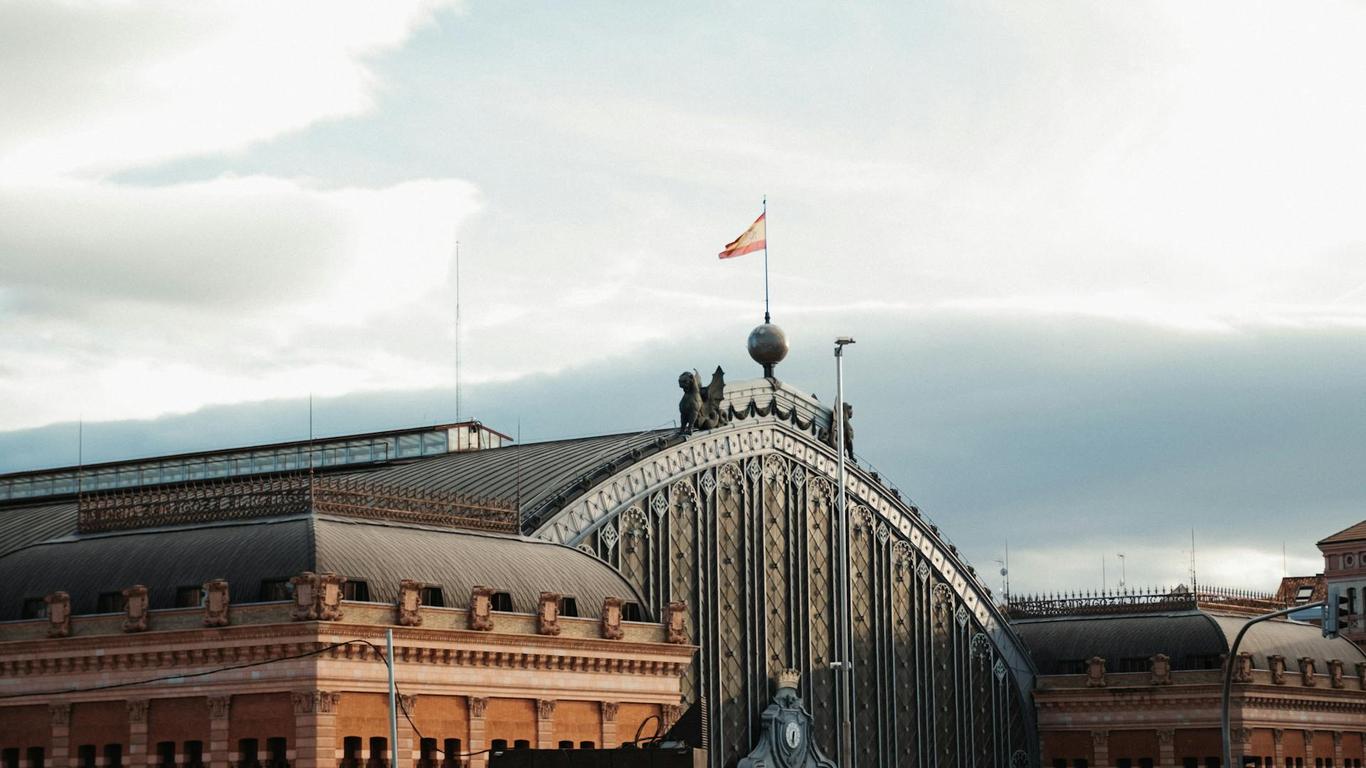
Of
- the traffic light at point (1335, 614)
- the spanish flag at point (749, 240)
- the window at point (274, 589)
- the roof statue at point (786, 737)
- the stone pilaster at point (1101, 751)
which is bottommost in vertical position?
the stone pilaster at point (1101, 751)

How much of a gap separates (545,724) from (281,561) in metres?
12.6

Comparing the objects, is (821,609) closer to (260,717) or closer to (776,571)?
(776,571)

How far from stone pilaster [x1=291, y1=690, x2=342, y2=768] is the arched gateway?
61.3ft

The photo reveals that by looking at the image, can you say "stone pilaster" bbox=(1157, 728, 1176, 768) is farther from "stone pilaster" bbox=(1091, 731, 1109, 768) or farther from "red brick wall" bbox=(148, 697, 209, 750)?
"red brick wall" bbox=(148, 697, 209, 750)

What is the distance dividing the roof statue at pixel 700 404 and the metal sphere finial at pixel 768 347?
21.6 feet

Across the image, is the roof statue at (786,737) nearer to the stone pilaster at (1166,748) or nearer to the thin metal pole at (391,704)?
the stone pilaster at (1166,748)

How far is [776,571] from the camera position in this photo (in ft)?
336

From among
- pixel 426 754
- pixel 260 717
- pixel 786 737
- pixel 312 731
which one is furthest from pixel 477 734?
pixel 786 737

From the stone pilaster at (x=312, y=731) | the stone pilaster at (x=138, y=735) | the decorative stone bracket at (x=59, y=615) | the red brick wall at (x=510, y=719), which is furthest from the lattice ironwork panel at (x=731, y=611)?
the decorative stone bracket at (x=59, y=615)

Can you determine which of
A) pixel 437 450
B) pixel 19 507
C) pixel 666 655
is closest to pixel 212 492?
pixel 666 655

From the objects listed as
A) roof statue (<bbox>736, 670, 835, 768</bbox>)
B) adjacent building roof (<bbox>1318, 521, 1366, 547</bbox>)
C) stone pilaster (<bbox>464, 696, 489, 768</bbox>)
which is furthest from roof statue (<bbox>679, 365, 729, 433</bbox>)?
adjacent building roof (<bbox>1318, 521, 1366, 547</bbox>)

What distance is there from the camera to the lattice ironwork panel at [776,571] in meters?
101

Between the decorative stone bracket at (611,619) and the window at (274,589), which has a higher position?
the window at (274,589)

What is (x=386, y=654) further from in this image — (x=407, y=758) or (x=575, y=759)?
(x=575, y=759)
